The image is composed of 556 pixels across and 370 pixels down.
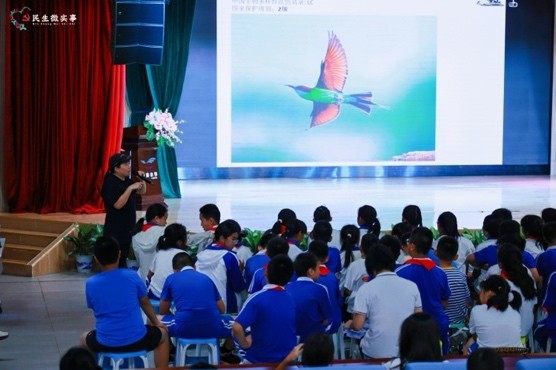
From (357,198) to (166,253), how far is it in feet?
21.6

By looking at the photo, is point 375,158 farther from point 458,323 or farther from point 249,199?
point 458,323

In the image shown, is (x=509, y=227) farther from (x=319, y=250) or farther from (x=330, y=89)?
(x=330, y=89)

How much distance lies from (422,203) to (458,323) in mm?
6166

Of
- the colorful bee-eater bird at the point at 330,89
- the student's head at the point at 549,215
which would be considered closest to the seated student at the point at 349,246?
the student's head at the point at 549,215

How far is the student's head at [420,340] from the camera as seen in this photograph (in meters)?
3.62

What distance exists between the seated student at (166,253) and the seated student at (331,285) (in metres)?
0.86

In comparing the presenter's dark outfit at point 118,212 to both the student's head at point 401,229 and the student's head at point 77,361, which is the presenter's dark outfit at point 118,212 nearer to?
the student's head at point 401,229

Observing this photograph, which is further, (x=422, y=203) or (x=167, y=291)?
(x=422, y=203)

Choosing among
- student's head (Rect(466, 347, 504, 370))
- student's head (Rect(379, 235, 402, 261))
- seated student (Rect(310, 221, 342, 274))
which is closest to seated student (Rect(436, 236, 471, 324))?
student's head (Rect(379, 235, 402, 261))

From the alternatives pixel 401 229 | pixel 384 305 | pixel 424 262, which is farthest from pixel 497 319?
pixel 401 229

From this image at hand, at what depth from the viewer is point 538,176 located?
1580cm

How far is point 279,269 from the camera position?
4.70m

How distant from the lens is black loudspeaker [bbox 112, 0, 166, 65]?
1009 centimetres

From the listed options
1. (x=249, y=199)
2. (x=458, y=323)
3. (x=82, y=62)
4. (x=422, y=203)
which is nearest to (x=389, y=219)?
(x=422, y=203)
